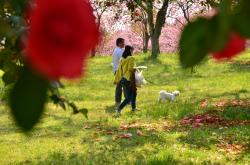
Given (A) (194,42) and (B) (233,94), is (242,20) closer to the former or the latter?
(A) (194,42)

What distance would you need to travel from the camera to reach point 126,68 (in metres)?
9.75

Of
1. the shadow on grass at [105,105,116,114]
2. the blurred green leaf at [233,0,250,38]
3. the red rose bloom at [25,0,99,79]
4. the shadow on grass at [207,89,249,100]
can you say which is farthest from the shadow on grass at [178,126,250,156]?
A: the red rose bloom at [25,0,99,79]

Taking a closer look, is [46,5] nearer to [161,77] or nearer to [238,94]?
[238,94]

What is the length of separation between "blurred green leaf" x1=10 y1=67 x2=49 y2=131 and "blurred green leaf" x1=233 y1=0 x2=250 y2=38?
0.48 ft

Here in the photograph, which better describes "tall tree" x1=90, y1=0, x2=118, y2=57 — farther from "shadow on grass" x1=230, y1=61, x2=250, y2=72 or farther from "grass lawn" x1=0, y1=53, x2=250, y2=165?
"shadow on grass" x1=230, y1=61, x2=250, y2=72

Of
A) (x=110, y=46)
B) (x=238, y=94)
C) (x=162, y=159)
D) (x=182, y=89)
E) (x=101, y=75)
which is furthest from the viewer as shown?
(x=110, y=46)

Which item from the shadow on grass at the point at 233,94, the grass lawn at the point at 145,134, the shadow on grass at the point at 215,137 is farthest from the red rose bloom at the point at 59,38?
the shadow on grass at the point at 233,94

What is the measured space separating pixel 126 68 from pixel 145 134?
73.4 inches

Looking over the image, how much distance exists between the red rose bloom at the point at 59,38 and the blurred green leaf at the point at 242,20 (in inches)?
5.1

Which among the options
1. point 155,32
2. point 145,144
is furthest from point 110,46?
point 145,144

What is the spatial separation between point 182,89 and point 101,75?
516 centimetres

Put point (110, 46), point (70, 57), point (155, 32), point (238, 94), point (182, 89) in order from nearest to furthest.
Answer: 1. point (70, 57)
2. point (238, 94)
3. point (182, 89)
4. point (155, 32)
5. point (110, 46)

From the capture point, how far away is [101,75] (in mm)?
18500

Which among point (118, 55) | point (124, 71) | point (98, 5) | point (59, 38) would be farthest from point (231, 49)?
point (98, 5)
